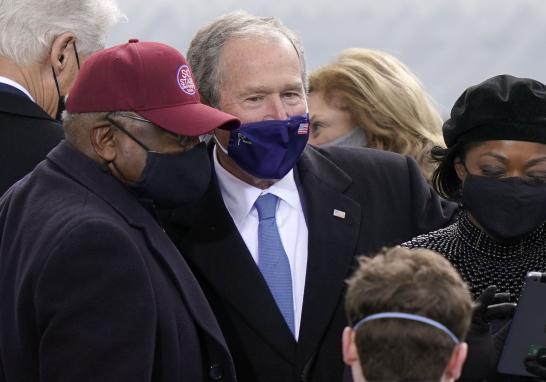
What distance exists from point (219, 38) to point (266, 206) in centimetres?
58

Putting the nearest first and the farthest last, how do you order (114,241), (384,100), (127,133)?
(114,241) → (127,133) → (384,100)

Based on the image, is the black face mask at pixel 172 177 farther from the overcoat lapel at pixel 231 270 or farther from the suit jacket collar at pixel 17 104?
the suit jacket collar at pixel 17 104

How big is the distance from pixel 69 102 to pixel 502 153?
3.91ft

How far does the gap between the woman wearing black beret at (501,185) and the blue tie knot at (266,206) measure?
1.67ft

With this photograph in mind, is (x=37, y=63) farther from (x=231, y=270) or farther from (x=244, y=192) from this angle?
(x=231, y=270)

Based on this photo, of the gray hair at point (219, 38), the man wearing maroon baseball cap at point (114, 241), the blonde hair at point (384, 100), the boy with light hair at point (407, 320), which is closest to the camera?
the boy with light hair at point (407, 320)

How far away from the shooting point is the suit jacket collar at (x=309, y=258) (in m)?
3.26

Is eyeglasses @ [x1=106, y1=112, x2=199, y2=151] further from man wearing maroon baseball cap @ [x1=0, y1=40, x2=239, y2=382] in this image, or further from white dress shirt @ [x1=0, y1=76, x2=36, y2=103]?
white dress shirt @ [x1=0, y1=76, x2=36, y2=103]

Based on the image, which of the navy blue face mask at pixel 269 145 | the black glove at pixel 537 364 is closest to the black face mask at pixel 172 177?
the navy blue face mask at pixel 269 145

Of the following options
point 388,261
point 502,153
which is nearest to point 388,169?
point 502,153

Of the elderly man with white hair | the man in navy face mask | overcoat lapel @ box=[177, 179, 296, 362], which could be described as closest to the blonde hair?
the man in navy face mask

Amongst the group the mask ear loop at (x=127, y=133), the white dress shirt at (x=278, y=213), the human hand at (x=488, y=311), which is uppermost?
the mask ear loop at (x=127, y=133)

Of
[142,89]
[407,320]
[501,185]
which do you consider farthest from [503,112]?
[407,320]

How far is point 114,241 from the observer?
2605mm
